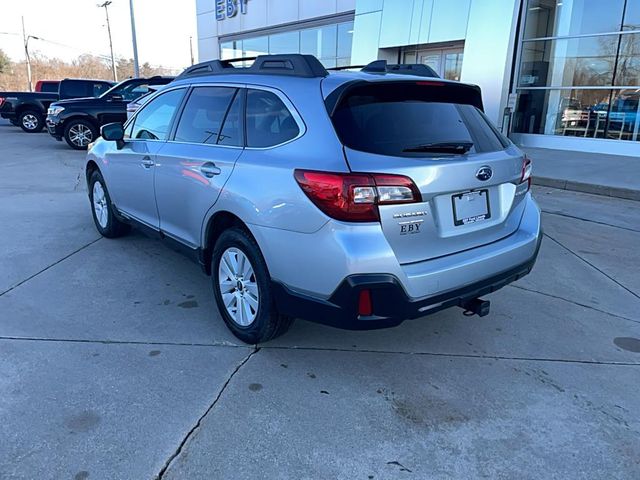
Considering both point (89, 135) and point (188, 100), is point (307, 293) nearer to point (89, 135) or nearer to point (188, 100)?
point (188, 100)

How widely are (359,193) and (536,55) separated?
14843 millimetres

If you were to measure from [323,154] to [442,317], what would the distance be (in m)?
1.83

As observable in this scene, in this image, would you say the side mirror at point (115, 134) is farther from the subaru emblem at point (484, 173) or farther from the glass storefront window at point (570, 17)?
the glass storefront window at point (570, 17)

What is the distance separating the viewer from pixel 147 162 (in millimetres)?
4270

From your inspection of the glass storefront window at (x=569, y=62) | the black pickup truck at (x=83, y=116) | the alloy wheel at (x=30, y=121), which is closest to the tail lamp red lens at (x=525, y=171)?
the black pickup truck at (x=83, y=116)

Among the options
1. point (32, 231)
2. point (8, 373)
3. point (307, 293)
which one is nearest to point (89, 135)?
point (32, 231)

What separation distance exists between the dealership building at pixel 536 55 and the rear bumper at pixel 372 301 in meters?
12.8

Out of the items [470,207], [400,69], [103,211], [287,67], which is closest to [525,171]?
[470,207]

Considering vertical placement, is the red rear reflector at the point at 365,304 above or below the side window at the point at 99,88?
below

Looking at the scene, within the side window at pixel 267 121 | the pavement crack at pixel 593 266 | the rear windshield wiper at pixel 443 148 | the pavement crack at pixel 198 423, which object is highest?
the side window at pixel 267 121

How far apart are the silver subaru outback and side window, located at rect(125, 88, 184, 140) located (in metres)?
0.44

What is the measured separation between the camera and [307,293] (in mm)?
2732

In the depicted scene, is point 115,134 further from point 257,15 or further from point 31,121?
point 257,15

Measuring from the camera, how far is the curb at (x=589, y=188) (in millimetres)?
8430
